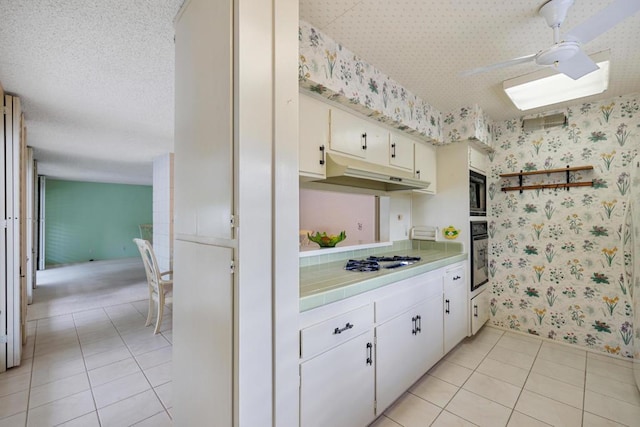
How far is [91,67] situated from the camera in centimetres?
197

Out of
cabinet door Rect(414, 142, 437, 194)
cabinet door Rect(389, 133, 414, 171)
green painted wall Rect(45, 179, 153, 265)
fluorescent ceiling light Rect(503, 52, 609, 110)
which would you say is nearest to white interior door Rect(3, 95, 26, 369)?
cabinet door Rect(389, 133, 414, 171)

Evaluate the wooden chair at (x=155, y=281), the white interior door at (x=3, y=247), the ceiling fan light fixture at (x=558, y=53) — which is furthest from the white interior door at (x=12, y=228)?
the ceiling fan light fixture at (x=558, y=53)

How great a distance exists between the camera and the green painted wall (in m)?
7.56

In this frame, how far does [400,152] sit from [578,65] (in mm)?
1235

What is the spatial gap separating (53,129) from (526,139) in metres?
5.53

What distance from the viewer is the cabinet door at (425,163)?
9.00ft

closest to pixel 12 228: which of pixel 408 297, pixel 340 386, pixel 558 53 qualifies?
pixel 340 386

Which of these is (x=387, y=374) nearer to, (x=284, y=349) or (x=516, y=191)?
(x=284, y=349)

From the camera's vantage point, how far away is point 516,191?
3092 mm

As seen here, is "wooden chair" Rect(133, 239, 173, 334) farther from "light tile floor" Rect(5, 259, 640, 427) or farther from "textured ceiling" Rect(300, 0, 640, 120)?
"textured ceiling" Rect(300, 0, 640, 120)

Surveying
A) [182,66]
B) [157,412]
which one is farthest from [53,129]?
[157,412]

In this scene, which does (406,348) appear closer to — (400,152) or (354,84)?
(400,152)

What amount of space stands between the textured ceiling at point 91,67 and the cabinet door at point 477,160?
2.83 m

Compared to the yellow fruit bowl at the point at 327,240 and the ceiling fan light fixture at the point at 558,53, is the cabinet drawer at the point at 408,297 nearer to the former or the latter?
the yellow fruit bowl at the point at 327,240
